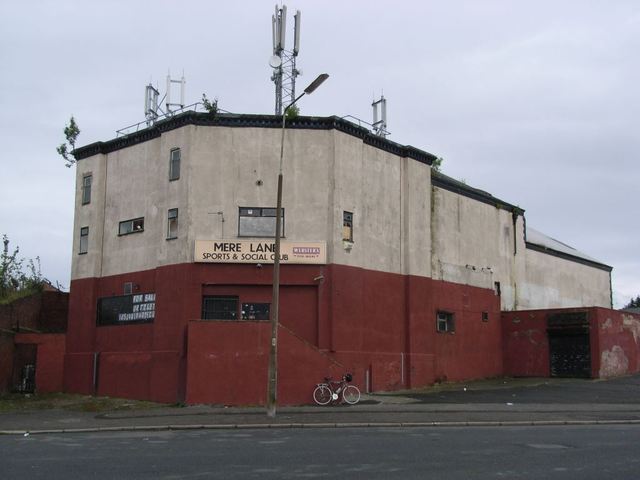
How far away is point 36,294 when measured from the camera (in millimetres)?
37562

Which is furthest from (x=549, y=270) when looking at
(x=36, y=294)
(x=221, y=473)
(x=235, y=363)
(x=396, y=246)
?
(x=221, y=473)

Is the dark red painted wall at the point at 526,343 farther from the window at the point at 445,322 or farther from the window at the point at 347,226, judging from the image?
the window at the point at 347,226

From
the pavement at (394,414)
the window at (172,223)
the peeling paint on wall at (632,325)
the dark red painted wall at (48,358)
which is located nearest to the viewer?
the pavement at (394,414)

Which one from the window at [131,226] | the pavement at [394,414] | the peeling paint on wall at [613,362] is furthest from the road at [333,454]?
the peeling paint on wall at [613,362]

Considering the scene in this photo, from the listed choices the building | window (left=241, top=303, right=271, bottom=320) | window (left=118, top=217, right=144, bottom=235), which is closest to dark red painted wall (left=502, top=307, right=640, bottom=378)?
the building

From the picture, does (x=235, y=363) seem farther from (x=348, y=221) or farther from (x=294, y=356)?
(x=348, y=221)

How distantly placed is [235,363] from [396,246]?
387 inches

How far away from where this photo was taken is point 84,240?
32719 millimetres

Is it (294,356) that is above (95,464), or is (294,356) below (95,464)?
above

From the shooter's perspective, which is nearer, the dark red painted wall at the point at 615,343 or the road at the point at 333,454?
the road at the point at 333,454

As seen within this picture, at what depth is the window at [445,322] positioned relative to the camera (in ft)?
110

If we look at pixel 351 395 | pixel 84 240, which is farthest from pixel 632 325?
pixel 84 240

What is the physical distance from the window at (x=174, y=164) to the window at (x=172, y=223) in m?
1.42

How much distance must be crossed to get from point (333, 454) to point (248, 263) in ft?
51.0
